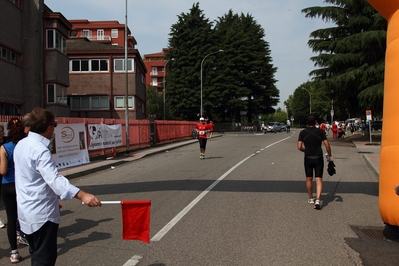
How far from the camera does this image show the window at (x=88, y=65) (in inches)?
1502

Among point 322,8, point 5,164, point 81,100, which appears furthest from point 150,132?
point 5,164

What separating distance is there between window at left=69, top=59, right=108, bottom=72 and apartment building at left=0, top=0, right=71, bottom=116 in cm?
1029

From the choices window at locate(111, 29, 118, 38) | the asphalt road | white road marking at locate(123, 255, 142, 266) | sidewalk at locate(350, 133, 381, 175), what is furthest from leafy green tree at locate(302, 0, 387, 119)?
window at locate(111, 29, 118, 38)

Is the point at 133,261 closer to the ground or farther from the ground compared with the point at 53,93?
closer to the ground

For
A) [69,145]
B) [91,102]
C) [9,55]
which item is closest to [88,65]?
[91,102]

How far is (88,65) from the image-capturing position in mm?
38375

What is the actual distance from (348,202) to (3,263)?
6.48 meters

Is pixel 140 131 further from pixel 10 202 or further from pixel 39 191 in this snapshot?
pixel 39 191

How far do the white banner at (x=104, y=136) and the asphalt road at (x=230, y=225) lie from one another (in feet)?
20.0

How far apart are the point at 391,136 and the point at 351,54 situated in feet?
82.0

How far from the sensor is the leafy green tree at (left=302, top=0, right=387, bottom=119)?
2753 cm

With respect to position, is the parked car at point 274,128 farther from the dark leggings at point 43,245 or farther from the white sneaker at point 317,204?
the dark leggings at point 43,245

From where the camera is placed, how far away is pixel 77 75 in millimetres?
38125

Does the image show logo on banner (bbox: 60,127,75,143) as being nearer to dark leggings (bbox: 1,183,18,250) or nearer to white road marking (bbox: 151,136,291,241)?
white road marking (bbox: 151,136,291,241)
